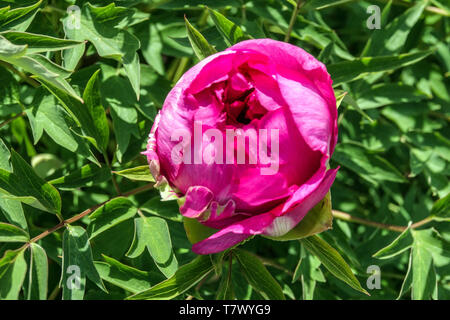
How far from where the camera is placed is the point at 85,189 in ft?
4.50

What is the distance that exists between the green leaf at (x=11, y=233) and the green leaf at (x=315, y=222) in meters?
0.47

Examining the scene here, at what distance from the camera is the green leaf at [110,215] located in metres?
1.10

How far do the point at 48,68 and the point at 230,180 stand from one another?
A: 364 mm

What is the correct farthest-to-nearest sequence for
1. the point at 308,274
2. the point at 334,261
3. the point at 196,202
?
the point at 308,274 < the point at 334,261 < the point at 196,202

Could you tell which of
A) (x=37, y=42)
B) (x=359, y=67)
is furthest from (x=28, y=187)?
(x=359, y=67)

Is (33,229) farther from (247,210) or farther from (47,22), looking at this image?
(247,210)

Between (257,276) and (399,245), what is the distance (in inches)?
11.6

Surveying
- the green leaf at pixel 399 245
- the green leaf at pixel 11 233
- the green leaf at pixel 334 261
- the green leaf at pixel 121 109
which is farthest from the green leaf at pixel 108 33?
the green leaf at pixel 399 245

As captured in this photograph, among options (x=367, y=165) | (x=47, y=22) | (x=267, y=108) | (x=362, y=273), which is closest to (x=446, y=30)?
(x=367, y=165)

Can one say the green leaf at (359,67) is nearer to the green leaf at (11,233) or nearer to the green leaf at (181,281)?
the green leaf at (181,281)

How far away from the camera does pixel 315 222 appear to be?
0.93 metres
